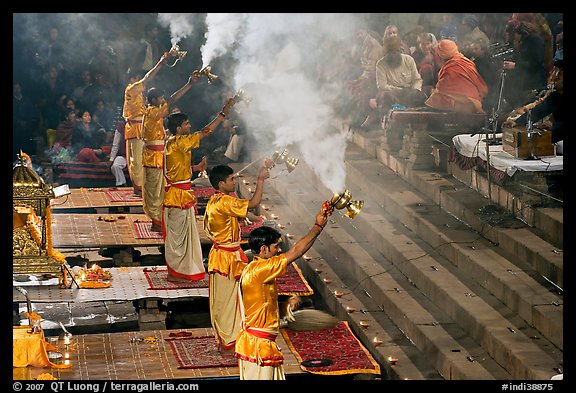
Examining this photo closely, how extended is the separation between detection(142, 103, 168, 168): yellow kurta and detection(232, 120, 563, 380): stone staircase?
4.68ft

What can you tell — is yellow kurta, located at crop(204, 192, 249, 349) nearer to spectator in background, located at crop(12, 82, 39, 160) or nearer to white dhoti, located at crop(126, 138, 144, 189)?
white dhoti, located at crop(126, 138, 144, 189)

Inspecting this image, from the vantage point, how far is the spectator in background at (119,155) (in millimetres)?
22625

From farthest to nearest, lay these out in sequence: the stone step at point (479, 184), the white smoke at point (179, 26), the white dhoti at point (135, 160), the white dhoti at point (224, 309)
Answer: the white smoke at point (179, 26) < the white dhoti at point (135, 160) < the stone step at point (479, 184) < the white dhoti at point (224, 309)

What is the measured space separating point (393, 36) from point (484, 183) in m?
3.25

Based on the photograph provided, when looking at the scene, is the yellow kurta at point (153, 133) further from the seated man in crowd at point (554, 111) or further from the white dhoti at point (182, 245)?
the seated man in crowd at point (554, 111)

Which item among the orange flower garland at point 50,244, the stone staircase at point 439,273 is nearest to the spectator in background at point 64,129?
the stone staircase at point 439,273

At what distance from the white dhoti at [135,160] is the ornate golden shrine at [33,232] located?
335 cm

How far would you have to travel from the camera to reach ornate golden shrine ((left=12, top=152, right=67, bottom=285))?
1817 centimetres

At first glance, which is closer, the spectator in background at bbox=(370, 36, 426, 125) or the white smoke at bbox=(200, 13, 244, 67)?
the spectator in background at bbox=(370, 36, 426, 125)

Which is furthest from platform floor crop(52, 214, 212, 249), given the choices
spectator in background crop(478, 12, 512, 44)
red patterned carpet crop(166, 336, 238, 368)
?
spectator in background crop(478, 12, 512, 44)

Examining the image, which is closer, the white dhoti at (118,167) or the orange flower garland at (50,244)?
the orange flower garland at (50,244)

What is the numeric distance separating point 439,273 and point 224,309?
77.7 inches

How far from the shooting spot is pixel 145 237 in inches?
803
